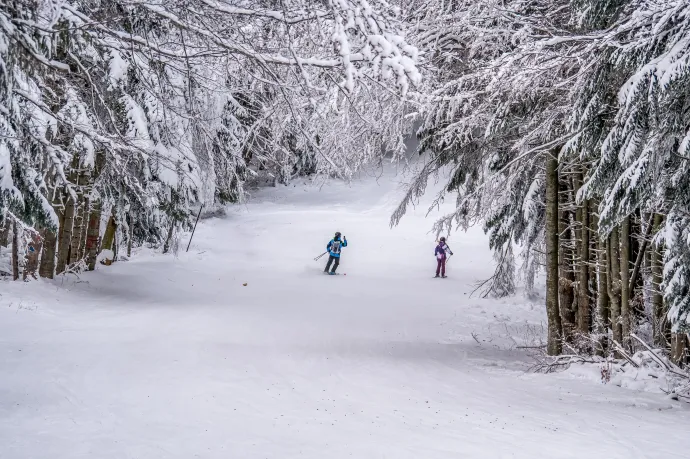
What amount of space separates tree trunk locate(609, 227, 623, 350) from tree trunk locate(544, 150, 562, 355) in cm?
86

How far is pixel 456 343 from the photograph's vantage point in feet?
35.0

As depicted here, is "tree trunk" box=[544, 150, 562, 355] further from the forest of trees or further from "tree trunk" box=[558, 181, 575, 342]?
"tree trunk" box=[558, 181, 575, 342]

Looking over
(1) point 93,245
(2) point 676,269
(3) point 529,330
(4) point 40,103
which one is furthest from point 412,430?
(1) point 93,245

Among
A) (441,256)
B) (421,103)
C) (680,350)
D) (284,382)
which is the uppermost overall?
(421,103)

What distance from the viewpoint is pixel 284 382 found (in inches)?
266

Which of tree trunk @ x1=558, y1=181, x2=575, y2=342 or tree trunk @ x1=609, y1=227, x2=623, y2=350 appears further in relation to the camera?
tree trunk @ x1=558, y1=181, x2=575, y2=342

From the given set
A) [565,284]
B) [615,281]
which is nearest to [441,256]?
[565,284]

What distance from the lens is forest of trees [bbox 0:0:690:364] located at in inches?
141

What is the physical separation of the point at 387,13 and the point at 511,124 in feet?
17.3

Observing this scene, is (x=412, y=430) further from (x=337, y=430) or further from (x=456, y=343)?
(x=456, y=343)

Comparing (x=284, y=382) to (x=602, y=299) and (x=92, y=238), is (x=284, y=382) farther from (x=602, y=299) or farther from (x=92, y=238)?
(x=92, y=238)

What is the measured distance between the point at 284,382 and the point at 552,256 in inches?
190

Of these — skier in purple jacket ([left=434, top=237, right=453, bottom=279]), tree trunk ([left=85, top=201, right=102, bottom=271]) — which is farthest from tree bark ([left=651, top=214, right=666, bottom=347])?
tree trunk ([left=85, top=201, right=102, bottom=271])

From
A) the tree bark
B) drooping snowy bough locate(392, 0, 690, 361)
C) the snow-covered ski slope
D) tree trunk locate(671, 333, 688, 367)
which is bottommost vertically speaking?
the snow-covered ski slope
